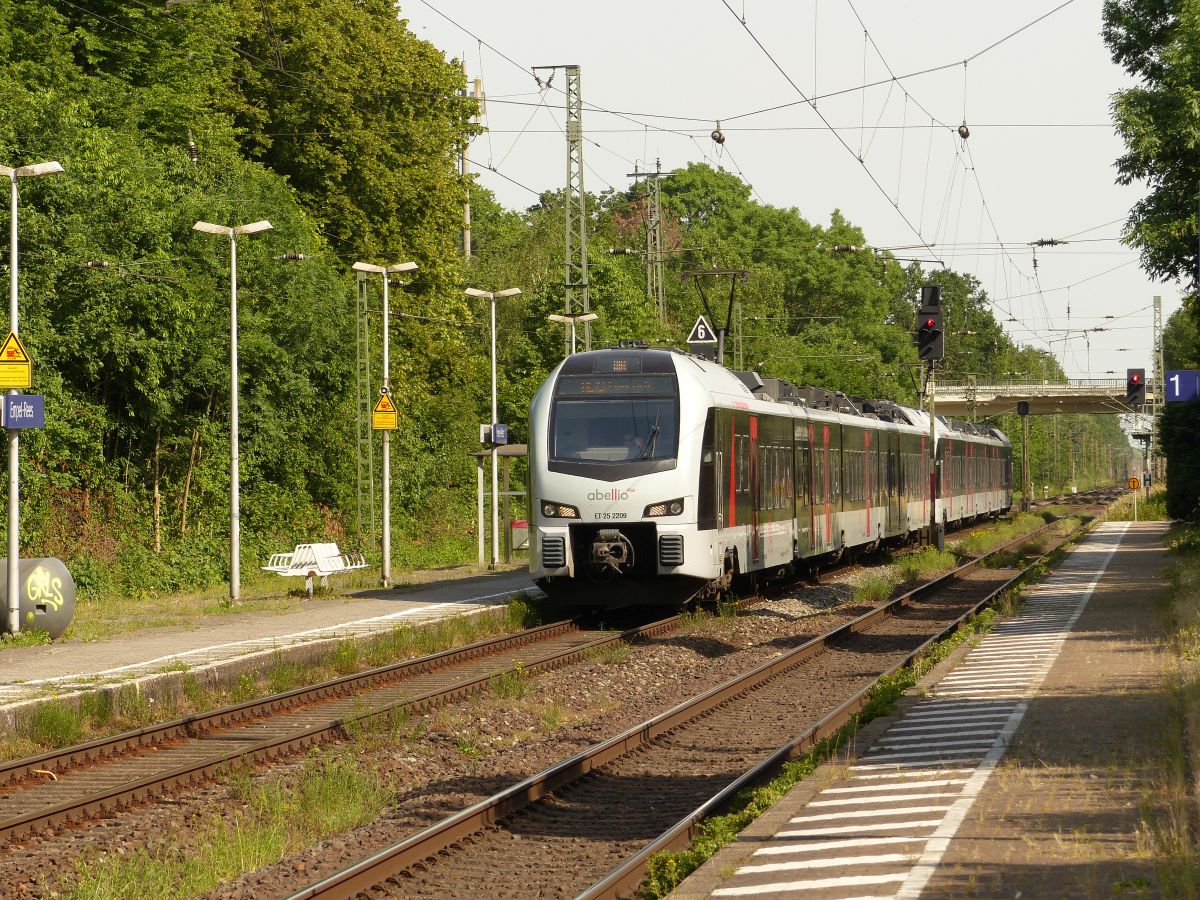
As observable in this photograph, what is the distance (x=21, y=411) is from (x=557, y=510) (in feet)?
22.8

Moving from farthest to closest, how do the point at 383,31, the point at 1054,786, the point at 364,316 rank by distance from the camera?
the point at 383,31
the point at 364,316
the point at 1054,786

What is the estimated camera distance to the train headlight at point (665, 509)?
21312 millimetres

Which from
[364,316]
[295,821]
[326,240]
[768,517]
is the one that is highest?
[326,240]

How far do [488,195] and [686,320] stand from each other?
70.0 feet

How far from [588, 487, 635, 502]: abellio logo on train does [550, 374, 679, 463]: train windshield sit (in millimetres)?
406

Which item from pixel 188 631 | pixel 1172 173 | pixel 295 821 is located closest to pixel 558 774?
pixel 295 821

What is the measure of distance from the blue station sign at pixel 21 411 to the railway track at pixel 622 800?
10009 millimetres

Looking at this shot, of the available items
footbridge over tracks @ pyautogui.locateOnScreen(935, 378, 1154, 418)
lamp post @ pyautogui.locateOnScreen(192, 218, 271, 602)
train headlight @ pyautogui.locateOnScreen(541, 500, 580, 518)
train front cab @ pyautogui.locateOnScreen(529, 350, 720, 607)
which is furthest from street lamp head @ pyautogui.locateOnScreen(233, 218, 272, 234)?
footbridge over tracks @ pyautogui.locateOnScreen(935, 378, 1154, 418)

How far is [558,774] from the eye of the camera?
11.3 meters

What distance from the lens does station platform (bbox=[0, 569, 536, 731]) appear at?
1580cm

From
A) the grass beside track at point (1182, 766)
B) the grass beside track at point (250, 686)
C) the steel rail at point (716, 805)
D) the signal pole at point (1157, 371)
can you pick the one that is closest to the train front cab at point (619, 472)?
the grass beside track at point (250, 686)

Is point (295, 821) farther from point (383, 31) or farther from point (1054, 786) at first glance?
point (383, 31)

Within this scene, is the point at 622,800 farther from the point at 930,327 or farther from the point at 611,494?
the point at 930,327

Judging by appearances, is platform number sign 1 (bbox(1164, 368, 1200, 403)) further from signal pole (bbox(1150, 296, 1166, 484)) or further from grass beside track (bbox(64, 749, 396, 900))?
signal pole (bbox(1150, 296, 1166, 484))
